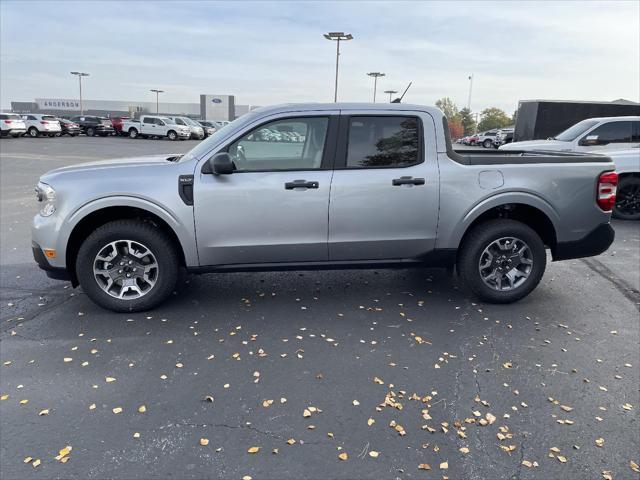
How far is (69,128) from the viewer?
41094 millimetres

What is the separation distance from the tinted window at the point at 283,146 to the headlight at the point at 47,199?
161 centimetres

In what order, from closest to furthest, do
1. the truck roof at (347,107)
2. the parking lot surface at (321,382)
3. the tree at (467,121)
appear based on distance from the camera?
the parking lot surface at (321,382) < the truck roof at (347,107) < the tree at (467,121)

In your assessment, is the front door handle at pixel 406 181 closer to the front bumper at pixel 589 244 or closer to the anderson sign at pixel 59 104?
the front bumper at pixel 589 244

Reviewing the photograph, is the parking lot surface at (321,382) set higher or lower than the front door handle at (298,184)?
lower

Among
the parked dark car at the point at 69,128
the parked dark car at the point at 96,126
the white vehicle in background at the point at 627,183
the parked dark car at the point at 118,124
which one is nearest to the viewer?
the white vehicle in background at the point at 627,183

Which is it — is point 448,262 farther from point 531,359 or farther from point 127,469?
point 127,469

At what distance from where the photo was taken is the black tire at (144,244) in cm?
444

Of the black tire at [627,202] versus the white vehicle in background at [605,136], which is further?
the white vehicle in background at [605,136]

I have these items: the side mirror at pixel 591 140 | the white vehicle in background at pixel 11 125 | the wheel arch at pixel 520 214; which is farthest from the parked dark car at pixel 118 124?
the wheel arch at pixel 520 214

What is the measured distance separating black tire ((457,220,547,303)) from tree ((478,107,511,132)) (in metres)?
96.6

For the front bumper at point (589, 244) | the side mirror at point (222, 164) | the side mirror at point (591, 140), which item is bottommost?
the front bumper at point (589, 244)

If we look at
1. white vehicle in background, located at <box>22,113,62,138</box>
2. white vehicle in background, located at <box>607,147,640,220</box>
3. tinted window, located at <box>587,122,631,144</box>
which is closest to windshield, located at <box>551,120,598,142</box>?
tinted window, located at <box>587,122,631,144</box>

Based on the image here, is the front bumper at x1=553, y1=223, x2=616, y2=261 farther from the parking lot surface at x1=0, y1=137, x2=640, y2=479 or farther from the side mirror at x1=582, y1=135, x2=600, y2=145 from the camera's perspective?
the side mirror at x1=582, y1=135, x2=600, y2=145

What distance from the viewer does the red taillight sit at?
482 centimetres
